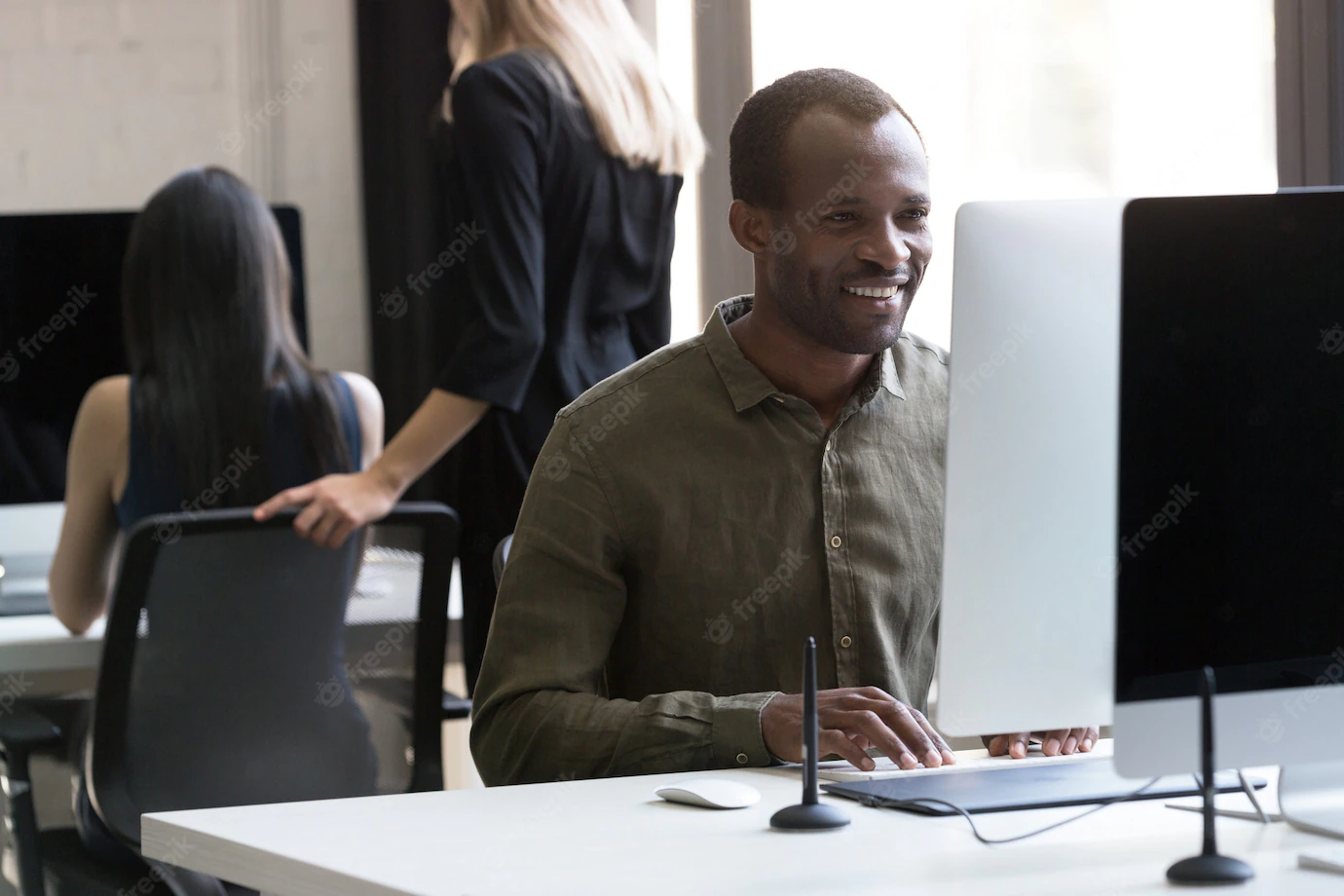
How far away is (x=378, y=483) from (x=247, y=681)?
0.93ft

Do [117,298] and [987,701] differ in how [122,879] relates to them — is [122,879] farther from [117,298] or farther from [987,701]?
[987,701]

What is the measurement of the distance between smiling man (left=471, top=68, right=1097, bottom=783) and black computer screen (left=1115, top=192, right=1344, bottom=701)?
376mm

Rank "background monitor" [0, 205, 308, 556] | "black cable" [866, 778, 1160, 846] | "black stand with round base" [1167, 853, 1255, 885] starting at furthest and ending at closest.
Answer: "background monitor" [0, 205, 308, 556] → "black cable" [866, 778, 1160, 846] → "black stand with round base" [1167, 853, 1255, 885]

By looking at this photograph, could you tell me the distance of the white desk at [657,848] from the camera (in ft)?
2.97

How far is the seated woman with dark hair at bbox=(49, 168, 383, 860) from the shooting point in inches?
81.2

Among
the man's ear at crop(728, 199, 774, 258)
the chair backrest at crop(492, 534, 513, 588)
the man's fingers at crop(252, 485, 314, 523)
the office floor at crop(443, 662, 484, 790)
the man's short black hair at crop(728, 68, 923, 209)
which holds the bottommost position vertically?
the office floor at crop(443, 662, 484, 790)

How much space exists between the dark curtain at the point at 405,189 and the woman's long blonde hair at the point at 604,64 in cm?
157

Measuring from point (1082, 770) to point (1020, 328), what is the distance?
402mm

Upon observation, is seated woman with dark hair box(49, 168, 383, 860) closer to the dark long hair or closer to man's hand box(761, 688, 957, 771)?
the dark long hair

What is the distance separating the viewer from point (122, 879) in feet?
6.28

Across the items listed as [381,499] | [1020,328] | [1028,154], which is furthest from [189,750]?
[1028,154]

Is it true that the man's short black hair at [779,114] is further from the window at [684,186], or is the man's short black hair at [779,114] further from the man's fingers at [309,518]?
the window at [684,186]

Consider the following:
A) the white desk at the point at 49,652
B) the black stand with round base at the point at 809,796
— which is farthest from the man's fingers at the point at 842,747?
the white desk at the point at 49,652

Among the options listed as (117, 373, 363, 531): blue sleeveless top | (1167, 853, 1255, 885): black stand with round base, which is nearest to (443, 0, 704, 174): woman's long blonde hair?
(117, 373, 363, 531): blue sleeveless top
